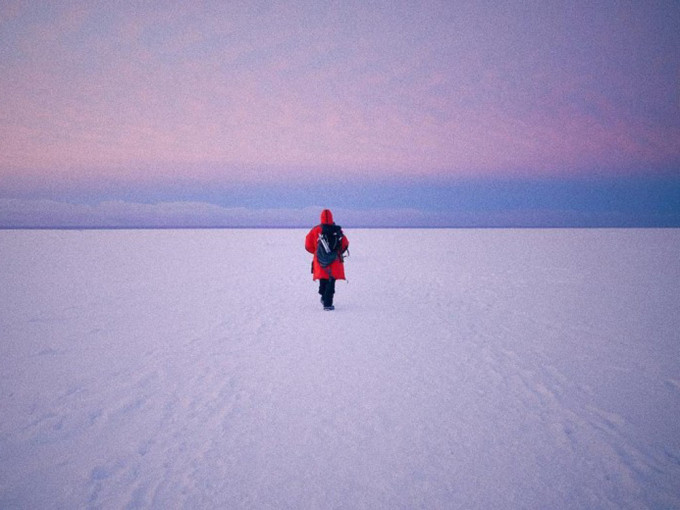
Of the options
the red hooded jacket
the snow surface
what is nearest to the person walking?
the red hooded jacket

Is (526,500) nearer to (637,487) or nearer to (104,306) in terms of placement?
(637,487)

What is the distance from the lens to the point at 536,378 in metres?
4.52

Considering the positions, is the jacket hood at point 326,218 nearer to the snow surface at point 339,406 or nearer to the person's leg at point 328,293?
the person's leg at point 328,293

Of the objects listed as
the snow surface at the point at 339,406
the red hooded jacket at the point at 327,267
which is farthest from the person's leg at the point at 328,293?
the snow surface at the point at 339,406

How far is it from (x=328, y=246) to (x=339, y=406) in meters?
4.16

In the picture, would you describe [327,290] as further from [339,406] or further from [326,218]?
[339,406]

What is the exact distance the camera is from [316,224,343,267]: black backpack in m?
7.48

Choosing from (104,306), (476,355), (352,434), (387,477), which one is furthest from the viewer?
(104,306)

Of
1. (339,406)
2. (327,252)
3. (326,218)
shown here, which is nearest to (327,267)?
(327,252)

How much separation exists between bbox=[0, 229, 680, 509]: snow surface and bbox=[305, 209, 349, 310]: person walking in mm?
699

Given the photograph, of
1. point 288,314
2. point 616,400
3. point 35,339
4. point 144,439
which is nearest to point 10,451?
point 144,439

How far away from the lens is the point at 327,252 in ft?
24.6

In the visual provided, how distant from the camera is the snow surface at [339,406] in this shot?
2674 mm

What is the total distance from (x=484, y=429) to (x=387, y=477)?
1.22 meters
